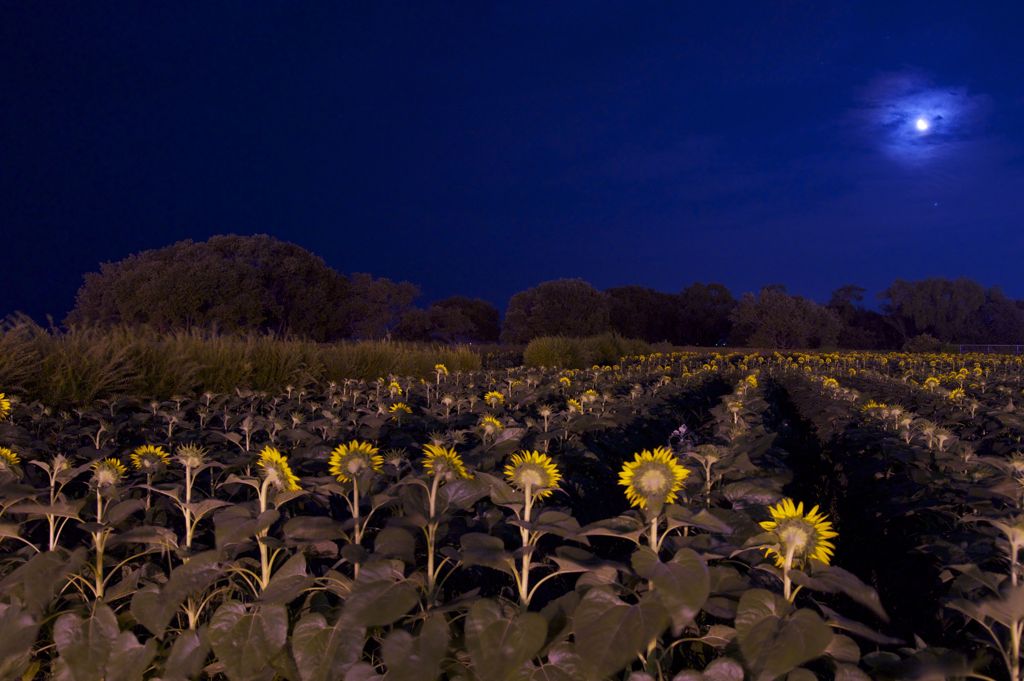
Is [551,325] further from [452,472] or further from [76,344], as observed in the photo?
[452,472]

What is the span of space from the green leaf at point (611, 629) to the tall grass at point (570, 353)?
47.4 feet

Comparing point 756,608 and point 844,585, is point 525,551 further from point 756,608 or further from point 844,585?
point 844,585

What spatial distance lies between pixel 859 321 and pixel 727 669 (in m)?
57.5

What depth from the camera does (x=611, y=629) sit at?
1.16 m

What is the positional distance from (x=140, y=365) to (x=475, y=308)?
170 feet

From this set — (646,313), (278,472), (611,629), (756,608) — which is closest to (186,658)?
(278,472)

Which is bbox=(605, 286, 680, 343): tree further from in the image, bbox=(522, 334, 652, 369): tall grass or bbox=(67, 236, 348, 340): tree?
bbox=(522, 334, 652, 369): tall grass

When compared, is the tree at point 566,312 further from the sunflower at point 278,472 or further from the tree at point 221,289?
the sunflower at point 278,472

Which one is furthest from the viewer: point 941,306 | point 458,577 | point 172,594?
point 941,306

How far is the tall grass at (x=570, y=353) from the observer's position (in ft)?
56.5

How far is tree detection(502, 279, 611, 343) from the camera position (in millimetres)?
37625

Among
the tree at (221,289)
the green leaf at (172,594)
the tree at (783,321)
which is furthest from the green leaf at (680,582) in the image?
the tree at (783,321)

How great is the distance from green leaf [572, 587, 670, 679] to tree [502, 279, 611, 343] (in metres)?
35.5

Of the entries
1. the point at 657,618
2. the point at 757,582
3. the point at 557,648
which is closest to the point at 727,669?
the point at 657,618
